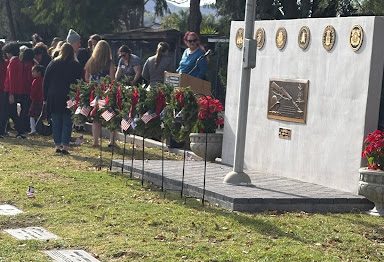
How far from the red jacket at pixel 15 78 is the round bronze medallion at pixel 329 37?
823 centimetres

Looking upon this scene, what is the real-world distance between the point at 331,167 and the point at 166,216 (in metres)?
2.63

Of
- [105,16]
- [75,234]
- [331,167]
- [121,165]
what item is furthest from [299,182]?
[105,16]

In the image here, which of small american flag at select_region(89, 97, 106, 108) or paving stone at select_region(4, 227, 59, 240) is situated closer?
paving stone at select_region(4, 227, 59, 240)

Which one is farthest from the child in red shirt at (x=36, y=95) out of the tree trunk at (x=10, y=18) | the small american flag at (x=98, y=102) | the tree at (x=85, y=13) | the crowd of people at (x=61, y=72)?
the tree trunk at (x=10, y=18)

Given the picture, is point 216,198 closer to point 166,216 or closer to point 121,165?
point 166,216

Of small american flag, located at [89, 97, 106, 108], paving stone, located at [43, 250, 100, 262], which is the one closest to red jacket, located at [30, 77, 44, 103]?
small american flag, located at [89, 97, 106, 108]

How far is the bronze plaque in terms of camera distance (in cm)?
1217

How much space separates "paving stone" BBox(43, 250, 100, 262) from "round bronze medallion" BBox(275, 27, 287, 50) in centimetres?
537

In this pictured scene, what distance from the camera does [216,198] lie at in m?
10.7

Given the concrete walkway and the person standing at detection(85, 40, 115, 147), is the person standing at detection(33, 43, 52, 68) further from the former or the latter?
the concrete walkway

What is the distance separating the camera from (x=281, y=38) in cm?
1277

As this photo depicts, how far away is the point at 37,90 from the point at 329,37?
27.2 ft

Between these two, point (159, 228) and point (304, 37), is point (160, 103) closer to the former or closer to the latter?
point (304, 37)

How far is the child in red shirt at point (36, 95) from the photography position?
18375 mm
